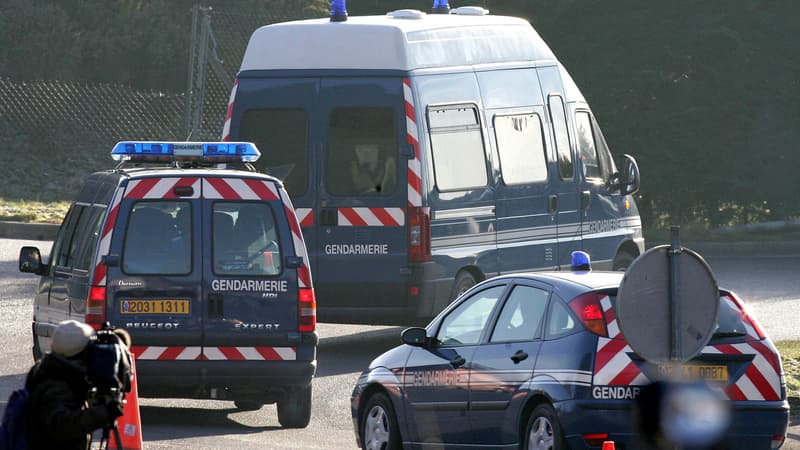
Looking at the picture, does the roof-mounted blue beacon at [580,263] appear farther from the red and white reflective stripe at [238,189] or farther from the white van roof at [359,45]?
the white van roof at [359,45]

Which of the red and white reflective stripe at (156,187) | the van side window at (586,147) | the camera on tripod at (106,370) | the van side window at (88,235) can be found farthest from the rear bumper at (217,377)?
the van side window at (586,147)

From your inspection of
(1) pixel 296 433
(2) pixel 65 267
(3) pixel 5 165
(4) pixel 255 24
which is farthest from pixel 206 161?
(3) pixel 5 165

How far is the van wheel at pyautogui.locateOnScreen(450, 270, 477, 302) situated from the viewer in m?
15.8

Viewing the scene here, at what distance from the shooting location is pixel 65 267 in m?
12.7

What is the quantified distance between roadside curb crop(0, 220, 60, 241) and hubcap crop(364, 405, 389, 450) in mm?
14710

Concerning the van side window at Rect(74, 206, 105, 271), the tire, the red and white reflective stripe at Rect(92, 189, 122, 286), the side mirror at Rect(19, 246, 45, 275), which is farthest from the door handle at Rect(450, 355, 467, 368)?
the side mirror at Rect(19, 246, 45, 275)

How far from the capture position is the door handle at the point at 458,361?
10.0 meters

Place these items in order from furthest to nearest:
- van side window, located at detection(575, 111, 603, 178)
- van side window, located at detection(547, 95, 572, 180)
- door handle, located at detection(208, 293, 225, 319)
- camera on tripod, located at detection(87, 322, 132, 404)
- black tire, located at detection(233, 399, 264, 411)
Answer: van side window, located at detection(575, 111, 603, 178)
van side window, located at detection(547, 95, 572, 180)
black tire, located at detection(233, 399, 264, 411)
door handle, located at detection(208, 293, 225, 319)
camera on tripod, located at detection(87, 322, 132, 404)

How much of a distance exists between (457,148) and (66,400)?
10018mm

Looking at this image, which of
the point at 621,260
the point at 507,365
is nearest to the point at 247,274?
the point at 507,365

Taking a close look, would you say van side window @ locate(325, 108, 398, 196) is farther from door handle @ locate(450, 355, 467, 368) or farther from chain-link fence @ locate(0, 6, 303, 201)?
chain-link fence @ locate(0, 6, 303, 201)

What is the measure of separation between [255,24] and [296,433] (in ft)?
54.5

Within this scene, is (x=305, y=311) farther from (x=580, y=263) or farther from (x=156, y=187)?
(x=580, y=263)

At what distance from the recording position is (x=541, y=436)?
9.08 metres
